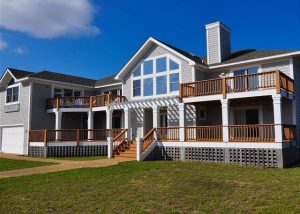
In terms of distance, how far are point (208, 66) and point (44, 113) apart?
14610 mm

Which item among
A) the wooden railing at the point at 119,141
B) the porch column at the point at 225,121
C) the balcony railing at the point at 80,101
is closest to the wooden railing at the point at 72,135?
the wooden railing at the point at 119,141

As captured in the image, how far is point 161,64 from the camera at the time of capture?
21.9 metres

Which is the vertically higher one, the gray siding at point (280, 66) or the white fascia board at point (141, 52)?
the white fascia board at point (141, 52)

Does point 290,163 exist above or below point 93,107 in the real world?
below

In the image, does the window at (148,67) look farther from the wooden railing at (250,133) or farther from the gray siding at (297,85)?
the gray siding at (297,85)

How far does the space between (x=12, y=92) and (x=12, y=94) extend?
19 cm

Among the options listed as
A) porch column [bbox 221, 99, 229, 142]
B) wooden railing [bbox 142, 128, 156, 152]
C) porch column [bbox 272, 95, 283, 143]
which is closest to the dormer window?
wooden railing [bbox 142, 128, 156, 152]

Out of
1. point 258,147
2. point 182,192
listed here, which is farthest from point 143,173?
point 258,147

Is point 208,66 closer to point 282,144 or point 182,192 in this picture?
point 282,144

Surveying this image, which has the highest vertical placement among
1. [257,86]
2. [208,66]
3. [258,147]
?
[208,66]

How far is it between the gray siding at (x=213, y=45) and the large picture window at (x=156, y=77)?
288 cm

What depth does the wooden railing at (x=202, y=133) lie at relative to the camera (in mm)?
17125

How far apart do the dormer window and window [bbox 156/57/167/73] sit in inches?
511

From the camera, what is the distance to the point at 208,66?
68.2 ft
